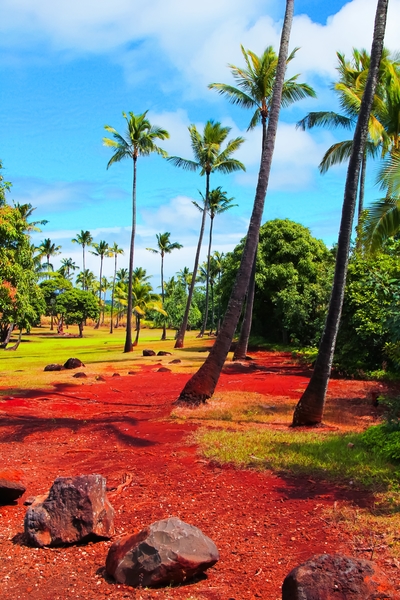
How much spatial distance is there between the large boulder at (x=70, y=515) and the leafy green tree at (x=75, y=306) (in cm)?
6634

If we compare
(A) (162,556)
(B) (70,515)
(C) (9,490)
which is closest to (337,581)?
(A) (162,556)

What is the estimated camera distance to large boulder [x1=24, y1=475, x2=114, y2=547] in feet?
18.4

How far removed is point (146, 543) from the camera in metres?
4.74

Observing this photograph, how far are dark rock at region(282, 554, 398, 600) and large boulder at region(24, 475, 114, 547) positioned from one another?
2479 millimetres

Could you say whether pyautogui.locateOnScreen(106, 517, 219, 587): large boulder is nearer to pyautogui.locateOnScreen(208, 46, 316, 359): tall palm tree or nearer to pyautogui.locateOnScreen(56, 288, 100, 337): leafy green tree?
pyautogui.locateOnScreen(208, 46, 316, 359): tall palm tree

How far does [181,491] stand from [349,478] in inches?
90.2

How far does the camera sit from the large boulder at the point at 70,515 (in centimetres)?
561

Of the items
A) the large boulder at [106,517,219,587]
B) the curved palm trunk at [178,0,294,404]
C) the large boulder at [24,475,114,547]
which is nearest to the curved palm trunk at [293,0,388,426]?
the curved palm trunk at [178,0,294,404]

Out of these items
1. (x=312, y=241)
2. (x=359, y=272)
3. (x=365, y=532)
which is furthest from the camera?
(x=312, y=241)

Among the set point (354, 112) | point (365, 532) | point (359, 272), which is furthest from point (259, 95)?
point (365, 532)

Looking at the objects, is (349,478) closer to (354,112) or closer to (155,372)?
(155,372)

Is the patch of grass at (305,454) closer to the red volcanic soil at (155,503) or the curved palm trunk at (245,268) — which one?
the red volcanic soil at (155,503)

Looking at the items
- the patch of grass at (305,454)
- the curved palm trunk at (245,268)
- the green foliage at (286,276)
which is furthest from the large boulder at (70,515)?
the green foliage at (286,276)

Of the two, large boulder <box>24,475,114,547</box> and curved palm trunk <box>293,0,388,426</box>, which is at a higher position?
curved palm trunk <box>293,0,388,426</box>
